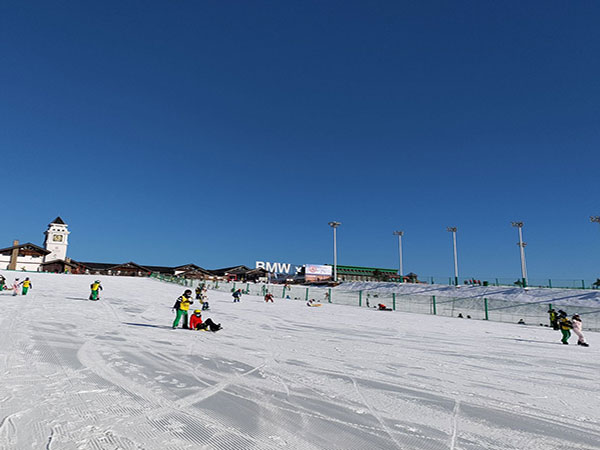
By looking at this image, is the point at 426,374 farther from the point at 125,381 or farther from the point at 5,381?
the point at 5,381

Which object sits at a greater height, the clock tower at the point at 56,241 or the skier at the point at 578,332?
the clock tower at the point at 56,241

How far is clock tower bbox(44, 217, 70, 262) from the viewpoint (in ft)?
268

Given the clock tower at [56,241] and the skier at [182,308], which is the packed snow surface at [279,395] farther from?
the clock tower at [56,241]

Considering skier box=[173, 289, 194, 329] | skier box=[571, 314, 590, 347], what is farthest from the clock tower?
skier box=[571, 314, 590, 347]

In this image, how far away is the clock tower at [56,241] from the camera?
81.8 m

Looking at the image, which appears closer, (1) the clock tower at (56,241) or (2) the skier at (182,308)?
(2) the skier at (182,308)

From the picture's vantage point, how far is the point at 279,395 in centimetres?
491

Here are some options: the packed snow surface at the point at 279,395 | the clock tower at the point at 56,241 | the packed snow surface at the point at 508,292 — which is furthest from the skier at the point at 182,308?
the clock tower at the point at 56,241

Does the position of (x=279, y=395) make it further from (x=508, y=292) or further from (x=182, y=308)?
(x=508, y=292)

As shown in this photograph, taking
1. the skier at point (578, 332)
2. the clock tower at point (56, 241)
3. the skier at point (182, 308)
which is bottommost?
the skier at point (578, 332)

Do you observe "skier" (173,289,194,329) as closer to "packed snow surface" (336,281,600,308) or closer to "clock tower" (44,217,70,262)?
"packed snow surface" (336,281,600,308)

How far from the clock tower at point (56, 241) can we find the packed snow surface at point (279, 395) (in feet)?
294

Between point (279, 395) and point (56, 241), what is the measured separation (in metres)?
98.5

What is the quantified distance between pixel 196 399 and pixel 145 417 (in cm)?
81
